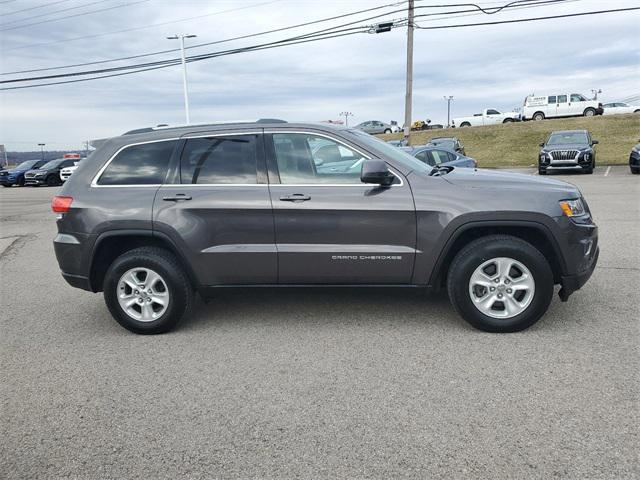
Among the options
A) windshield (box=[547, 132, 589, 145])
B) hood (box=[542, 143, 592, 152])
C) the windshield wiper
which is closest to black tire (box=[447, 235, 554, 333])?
the windshield wiper

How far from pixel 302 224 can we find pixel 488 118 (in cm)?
4713

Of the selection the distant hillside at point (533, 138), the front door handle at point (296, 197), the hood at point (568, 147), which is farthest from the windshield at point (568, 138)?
the front door handle at point (296, 197)

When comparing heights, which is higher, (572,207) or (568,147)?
(572,207)

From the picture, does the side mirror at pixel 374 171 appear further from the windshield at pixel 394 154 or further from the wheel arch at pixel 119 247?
the wheel arch at pixel 119 247

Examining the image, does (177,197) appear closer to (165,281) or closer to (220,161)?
(220,161)

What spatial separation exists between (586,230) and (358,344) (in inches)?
81.4

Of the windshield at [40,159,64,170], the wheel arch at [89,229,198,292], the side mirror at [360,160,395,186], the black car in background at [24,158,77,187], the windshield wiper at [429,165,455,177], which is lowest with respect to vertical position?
the black car in background at [24,158,77,187]

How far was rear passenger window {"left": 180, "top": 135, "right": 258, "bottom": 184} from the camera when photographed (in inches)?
179

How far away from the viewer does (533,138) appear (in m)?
35.3

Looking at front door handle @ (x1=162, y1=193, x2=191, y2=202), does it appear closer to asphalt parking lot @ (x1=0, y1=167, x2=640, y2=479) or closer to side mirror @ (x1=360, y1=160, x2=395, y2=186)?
asphalt parking lot @ (x1=0, y1=167, x2=640, y2=479)

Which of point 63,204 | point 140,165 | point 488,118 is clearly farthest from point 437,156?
point 488,118

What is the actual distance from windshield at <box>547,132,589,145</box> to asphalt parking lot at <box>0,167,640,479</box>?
17.7m

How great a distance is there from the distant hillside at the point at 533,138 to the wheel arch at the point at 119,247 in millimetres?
26607

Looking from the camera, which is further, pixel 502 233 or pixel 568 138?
pixel 568 138
